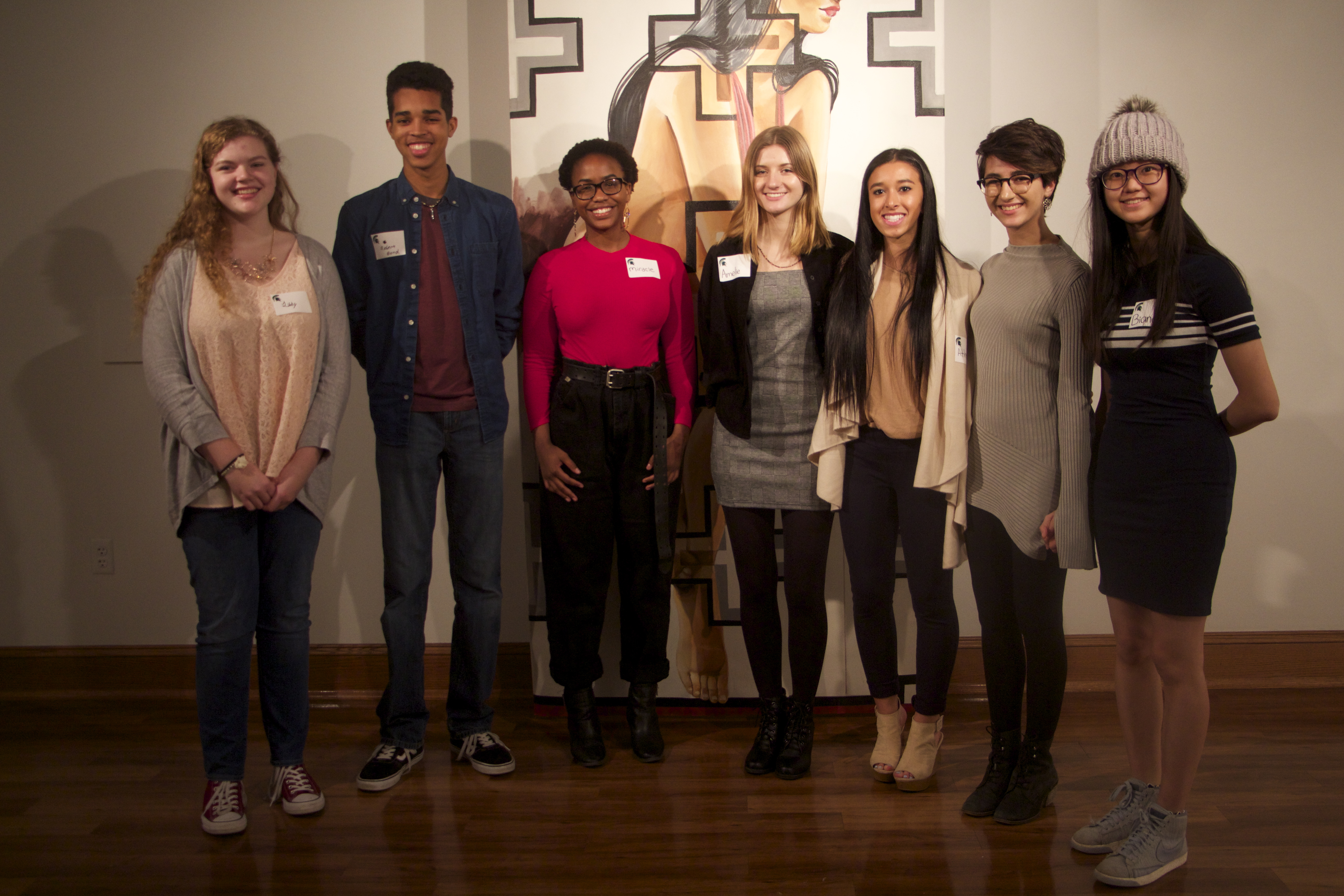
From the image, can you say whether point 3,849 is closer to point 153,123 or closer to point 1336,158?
point 153,123

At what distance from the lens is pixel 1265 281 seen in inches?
112

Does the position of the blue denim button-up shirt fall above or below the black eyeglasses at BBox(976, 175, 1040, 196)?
below

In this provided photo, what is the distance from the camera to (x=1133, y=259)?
182cm

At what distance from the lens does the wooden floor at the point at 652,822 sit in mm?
1894

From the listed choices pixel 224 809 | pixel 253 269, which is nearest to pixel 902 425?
pixel 253 269

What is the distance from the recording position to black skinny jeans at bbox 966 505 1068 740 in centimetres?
203

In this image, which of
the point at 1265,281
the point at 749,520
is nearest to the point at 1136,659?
the point at 749,520

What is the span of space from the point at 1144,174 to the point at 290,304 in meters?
1.92

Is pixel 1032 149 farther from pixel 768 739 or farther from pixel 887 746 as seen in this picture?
pixel 768 739

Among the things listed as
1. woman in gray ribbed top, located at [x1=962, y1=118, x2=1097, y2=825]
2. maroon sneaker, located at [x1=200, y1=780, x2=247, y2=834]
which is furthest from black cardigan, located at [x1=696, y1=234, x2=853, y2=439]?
maroon sneaker, located at [x1=200, y1=780, x2=247, y2=834]

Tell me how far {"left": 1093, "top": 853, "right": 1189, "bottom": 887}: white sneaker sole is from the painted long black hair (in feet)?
7.21

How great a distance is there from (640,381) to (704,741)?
3.63ft

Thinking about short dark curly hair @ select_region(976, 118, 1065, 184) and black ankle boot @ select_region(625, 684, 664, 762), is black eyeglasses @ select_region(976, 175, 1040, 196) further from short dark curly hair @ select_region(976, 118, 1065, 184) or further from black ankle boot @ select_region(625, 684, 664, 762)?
black ankle boot @ select_region(625, 684, 664, 762)

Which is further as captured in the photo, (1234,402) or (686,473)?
(686,473)
